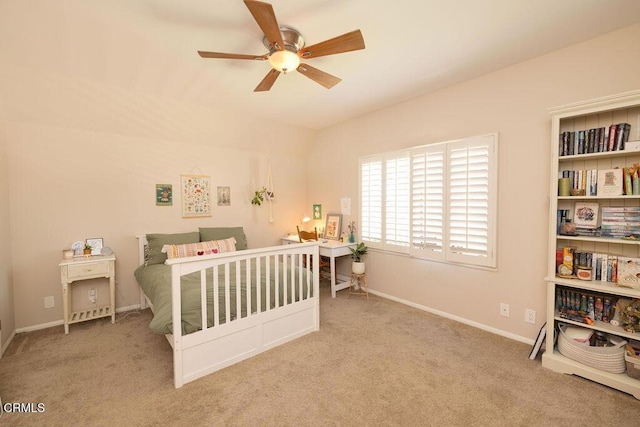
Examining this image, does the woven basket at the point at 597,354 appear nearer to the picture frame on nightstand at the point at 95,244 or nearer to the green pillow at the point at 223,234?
the green pillow at the point at 223,234

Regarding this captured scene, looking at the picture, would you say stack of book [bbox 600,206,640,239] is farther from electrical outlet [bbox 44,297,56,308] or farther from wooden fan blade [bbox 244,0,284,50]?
electrical outlet [bbox 44,297,56,308]

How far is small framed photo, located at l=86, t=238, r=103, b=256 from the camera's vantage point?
3.23 meters

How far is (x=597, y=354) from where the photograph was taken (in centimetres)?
203

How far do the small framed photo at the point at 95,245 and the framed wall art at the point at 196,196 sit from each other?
0.99 m

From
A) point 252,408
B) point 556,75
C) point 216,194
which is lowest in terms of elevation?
point 252,408

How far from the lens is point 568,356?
2.17 metres

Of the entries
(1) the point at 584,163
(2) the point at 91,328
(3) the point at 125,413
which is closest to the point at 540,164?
(1) the point at 584,163

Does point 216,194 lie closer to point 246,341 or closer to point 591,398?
point 246,341

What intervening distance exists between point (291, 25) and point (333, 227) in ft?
9.88

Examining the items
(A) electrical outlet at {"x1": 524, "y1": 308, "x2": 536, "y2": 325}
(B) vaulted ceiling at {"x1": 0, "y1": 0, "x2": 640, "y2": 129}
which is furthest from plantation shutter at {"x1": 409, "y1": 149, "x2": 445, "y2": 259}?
(A) electrical outlet at {"x1": 524, "y1": 308, "x2": 536, "y2": 325}

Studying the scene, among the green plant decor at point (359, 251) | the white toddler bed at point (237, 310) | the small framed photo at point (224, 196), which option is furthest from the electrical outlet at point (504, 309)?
the small framed photo at point (224, 196)

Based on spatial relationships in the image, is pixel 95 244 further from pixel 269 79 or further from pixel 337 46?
pixel 337 46

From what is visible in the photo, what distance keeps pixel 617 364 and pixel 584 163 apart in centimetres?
153

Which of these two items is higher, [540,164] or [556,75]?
[556,75]
